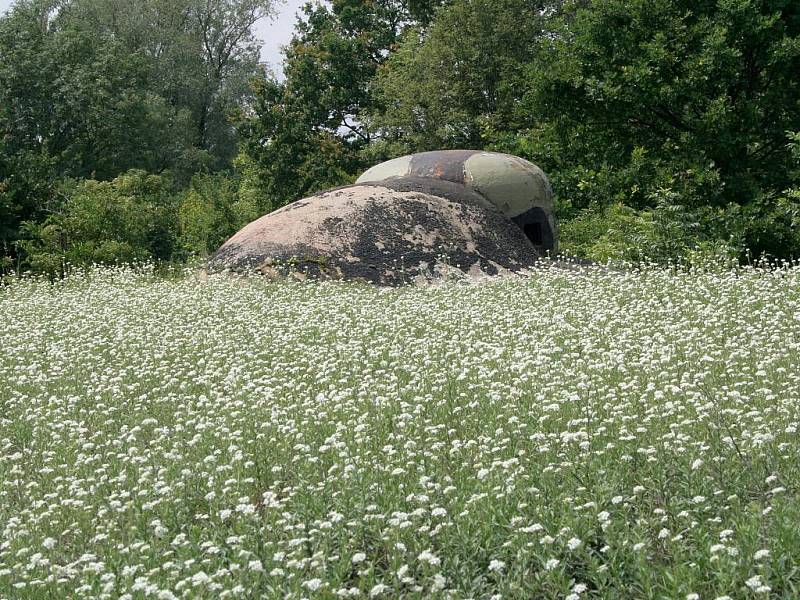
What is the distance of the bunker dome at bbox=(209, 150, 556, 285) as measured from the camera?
13531 millimetres

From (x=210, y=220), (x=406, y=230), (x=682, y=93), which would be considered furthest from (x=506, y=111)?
(x=406, y=230)

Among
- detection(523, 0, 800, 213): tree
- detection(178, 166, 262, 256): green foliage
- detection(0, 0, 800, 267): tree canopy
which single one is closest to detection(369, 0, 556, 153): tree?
detection(0, 0, 800, 267): tree canopy

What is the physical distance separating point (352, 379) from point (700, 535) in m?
3.74

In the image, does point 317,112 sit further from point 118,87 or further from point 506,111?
point 118,87

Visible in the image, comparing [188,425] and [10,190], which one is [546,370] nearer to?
[188,425]

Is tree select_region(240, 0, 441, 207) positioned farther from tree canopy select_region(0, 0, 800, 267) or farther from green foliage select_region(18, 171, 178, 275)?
green foliage select_region(18, 171, 178, 275)

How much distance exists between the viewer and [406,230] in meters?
14.0

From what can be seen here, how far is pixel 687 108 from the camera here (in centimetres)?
1817

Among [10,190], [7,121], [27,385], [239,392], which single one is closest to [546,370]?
[239,392]

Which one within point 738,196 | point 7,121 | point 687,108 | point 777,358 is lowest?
point 777,358

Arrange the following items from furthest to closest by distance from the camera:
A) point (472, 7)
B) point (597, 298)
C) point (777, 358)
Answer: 1. point (472, 7)
2. point (597, 298)
3. point (777, 358)

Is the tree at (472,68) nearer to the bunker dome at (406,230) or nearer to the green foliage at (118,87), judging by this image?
the bunker dome at (406,230)

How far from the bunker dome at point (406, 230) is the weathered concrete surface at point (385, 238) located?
1 centimetres

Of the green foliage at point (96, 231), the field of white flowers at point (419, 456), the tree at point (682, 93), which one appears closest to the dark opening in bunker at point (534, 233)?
the tree at point (682, 93)
